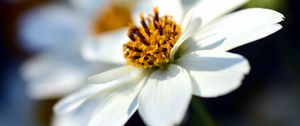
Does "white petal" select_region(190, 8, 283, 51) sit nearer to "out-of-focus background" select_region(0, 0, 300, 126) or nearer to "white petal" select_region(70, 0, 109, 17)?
"out-of-focus background" select_region(0, 0, 300, 126)

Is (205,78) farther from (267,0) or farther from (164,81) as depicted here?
(267,0)

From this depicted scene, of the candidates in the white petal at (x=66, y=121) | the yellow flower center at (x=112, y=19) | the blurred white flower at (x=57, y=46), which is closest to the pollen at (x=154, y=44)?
the white petal at (x=66, y=121)

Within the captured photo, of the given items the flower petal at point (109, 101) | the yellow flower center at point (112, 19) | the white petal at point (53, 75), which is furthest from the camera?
the yellow flower center at point (112, 19)

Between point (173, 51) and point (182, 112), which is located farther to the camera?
point (173, 51)

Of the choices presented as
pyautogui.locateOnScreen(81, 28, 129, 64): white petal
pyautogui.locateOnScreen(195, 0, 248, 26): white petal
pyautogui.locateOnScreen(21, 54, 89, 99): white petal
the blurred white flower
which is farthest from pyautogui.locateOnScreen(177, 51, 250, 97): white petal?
pyautogui.locateOnScreen(21, 54, 89, 99): white petal

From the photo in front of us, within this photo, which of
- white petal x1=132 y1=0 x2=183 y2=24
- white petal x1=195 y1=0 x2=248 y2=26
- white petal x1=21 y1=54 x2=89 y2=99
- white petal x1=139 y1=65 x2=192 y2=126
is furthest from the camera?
white petal x1=21 y1=54 x2=89 y2=99

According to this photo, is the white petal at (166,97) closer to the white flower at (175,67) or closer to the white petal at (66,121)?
the white flower at (175,67)

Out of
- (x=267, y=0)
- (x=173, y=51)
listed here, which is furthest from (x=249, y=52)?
(x=173, y=51)
